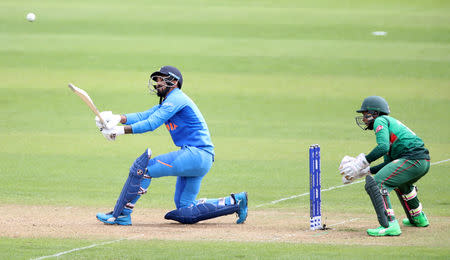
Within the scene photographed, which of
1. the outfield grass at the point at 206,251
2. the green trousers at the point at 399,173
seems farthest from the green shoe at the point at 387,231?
the outfield grass at the point at 206,251

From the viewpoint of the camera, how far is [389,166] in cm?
877

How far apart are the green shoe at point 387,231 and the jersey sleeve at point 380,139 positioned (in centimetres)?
73

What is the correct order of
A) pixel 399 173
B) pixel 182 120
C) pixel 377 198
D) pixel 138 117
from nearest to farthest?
pixel 377 198 < pixel 399 173 < pixel 182 120 < pixel 138 117

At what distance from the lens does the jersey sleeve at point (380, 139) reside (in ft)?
27.8

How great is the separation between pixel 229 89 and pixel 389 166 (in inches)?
443

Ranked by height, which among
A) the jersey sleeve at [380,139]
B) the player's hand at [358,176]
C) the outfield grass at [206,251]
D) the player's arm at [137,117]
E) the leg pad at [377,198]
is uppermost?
the player's arm at [137,117]

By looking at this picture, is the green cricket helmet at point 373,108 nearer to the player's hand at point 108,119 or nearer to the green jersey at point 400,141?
the green jersey at point 400,141

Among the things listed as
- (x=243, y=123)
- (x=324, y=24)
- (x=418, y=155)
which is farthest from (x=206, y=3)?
(x=418, y=155)

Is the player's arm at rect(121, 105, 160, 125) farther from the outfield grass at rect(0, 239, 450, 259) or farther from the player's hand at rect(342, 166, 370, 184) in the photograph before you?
the player's hand at rect(342, 166, 370, 184)

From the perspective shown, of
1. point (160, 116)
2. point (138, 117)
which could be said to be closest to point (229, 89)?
point (138, 117)

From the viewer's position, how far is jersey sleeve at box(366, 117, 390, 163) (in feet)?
27.8

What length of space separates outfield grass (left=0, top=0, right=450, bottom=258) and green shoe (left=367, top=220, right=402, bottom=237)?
686 mm

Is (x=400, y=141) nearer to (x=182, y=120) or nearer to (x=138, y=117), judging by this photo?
(x=182, y=120)

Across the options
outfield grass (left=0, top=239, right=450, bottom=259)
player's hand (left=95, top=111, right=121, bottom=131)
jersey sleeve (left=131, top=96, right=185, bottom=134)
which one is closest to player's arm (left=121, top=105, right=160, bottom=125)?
jersey sleeve (left=131, top=96, right=185, bottom=134)
